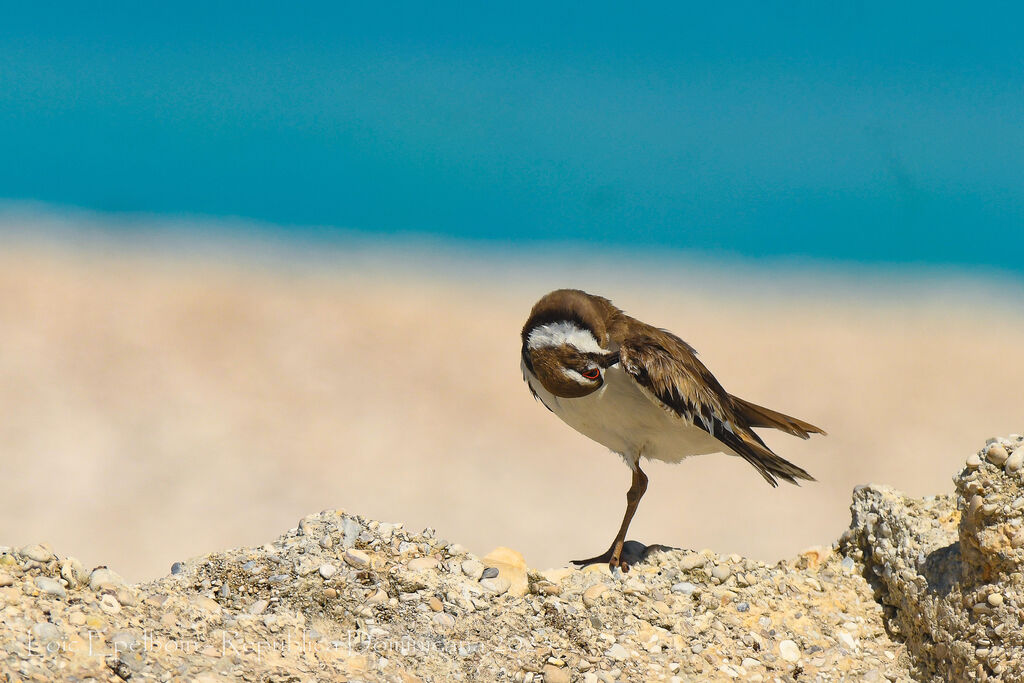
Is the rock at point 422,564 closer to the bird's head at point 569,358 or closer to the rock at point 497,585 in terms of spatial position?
the rock at point 497,585

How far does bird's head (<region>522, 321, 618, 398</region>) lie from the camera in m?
6.49

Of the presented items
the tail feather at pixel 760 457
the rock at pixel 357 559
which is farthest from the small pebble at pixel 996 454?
the rock at pixel 357 559

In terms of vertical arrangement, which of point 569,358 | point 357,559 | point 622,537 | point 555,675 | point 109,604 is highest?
point 569,358

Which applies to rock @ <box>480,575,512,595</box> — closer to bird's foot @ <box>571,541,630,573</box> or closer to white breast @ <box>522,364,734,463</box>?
bird's foot @ <box>571,541,630,573</box>

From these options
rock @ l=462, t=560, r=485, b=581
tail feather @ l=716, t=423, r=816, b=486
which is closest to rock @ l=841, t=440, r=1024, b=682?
tail feather @ l=716, t=423, r=816, b=486

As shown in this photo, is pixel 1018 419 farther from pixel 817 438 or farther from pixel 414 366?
pixel 414 366

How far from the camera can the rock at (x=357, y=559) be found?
5.36 meters

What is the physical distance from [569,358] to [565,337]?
15 centimetres

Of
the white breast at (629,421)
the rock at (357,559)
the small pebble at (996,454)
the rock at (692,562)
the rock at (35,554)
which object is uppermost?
the white breast at (629,421)

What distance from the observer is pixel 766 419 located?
295 inches

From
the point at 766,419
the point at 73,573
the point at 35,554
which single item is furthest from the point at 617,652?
the point at 766,419

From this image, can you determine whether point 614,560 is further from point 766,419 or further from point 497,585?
point 766,419

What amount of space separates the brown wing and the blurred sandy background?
29.9 feet

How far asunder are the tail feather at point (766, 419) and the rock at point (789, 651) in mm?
2228
